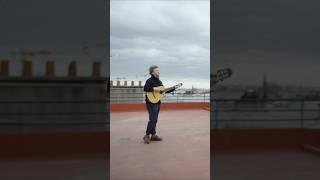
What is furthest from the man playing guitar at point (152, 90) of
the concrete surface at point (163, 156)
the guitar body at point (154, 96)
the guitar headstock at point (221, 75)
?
the guitar headstock at point (221, 75)

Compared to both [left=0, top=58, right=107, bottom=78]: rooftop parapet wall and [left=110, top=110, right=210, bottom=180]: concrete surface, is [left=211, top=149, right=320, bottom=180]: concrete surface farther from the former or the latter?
[left=0, top=58, right=107, bottom=78]: rooftop parapet wall

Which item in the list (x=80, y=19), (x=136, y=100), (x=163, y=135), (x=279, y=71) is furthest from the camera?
(x=136, y=100)

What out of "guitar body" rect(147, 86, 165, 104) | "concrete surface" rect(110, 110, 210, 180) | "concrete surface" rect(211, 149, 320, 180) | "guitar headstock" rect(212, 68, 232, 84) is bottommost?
"concrete surface" rect(110, 110, 210, 180)

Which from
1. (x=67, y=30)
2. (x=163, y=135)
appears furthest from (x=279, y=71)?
(x=163, y=135)

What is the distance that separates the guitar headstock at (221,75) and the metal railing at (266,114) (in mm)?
301

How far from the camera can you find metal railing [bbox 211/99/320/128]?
3965 millimetres

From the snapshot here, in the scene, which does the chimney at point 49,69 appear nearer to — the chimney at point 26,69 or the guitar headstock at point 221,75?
the chimney at point 26,69

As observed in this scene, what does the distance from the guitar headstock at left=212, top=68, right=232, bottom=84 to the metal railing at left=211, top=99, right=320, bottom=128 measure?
0.30m

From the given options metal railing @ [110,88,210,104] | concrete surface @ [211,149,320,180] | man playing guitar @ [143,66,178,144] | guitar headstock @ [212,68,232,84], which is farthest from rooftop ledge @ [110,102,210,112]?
guitar headstock @ [212,68,232,84]

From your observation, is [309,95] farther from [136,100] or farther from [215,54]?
[136,100]

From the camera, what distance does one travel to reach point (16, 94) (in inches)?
144

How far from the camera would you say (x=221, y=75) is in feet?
12.2

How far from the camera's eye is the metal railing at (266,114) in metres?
3.96

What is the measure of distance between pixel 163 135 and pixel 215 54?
4.06 metres
